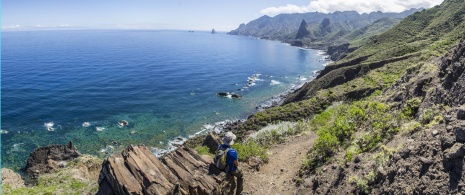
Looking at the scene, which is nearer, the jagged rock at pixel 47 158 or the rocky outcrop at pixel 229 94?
the jagged rock at pixel 47 158

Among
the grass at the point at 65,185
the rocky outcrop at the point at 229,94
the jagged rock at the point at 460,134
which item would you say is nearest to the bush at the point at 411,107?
the jagged rock at the point at 460,134

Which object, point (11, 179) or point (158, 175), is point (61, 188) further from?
point (158, 175)

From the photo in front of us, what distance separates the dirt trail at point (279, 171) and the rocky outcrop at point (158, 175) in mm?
3208

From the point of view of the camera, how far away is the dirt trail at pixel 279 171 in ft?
52.4

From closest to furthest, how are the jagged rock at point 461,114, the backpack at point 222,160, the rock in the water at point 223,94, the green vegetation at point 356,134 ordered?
the jagged rock at point 461,114 < the backpack at point 222,160 < the green vegetation at point 356,134 < the rock in the water at point 223,94

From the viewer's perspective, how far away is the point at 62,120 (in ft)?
170

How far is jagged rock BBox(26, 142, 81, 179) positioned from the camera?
33938 millimetres

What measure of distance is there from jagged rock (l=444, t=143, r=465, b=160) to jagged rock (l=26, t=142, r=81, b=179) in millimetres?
37634

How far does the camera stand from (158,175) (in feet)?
41.2

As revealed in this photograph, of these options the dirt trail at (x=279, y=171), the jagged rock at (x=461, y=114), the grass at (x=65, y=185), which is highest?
the jagged rock at (x=461, y=114)

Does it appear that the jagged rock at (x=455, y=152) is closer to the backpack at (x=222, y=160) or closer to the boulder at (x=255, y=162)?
the backpack at (x=222, y=160)

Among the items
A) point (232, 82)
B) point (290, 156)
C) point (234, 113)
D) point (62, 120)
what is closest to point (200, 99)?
point (234, 113)

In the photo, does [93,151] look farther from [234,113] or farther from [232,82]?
[232,82]

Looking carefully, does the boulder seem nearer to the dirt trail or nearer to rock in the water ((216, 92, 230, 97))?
the dirt trail
